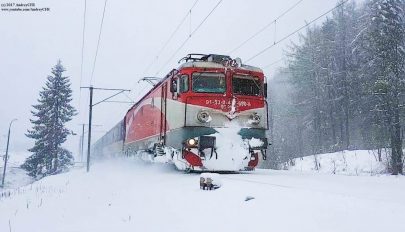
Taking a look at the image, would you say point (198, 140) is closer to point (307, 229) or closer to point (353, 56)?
point (307, 229)

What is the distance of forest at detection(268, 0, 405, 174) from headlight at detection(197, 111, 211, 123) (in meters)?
11.8

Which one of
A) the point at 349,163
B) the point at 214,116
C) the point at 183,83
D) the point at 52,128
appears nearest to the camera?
the point at 214,116

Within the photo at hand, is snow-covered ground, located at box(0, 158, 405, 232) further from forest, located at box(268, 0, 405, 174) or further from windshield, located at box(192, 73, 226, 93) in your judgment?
forest, located at box(268, 0, 405, 174)

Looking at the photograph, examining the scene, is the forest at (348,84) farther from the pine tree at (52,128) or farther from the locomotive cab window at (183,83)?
the pine tree at (52,128)

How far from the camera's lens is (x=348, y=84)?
3428 centimetres

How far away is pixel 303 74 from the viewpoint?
133 feet

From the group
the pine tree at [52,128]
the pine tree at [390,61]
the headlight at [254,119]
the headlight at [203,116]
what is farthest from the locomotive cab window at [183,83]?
the pine tree at [52,128]

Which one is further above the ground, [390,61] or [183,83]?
[390,61]

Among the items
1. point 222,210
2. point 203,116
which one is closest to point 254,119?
point 203,116

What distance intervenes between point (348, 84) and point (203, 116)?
25570mm

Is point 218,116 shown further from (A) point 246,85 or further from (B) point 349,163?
(B) point 349,163

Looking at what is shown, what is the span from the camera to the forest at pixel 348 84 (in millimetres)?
22906

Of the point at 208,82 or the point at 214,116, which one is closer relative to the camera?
the point at 214,116

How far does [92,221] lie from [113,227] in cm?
92
